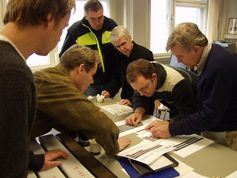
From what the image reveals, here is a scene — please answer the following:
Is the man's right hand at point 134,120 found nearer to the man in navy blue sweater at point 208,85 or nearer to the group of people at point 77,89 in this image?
the group of people at point 77,89

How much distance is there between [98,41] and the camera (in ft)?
8.19

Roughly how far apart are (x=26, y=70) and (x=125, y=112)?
1.33m

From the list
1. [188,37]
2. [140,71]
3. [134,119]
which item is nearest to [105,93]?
[134,119]

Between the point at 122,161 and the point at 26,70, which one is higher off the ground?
the point at 26,70

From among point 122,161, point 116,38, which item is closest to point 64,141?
point 122,161

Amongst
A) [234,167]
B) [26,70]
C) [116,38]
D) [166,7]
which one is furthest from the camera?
[166,7]

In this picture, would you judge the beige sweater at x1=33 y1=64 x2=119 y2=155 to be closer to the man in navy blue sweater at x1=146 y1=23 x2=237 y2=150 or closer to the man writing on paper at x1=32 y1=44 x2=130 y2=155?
the man writing on paper at x1=32 y1=44 x2=130 y2=155

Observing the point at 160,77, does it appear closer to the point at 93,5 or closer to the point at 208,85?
the point at 208,85

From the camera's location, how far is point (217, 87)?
125 cm

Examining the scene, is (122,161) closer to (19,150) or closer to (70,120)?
(70,120)

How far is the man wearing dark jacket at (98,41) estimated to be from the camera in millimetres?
2451

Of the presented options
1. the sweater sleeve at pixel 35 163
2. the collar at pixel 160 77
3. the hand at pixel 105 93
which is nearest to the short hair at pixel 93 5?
the hand at pixel 105 93

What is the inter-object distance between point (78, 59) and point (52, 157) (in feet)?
1.71

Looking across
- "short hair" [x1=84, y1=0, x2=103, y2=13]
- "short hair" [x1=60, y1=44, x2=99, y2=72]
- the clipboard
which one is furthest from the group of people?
"short hair" [x1=84, y1=0, x2=103, y2=13]
